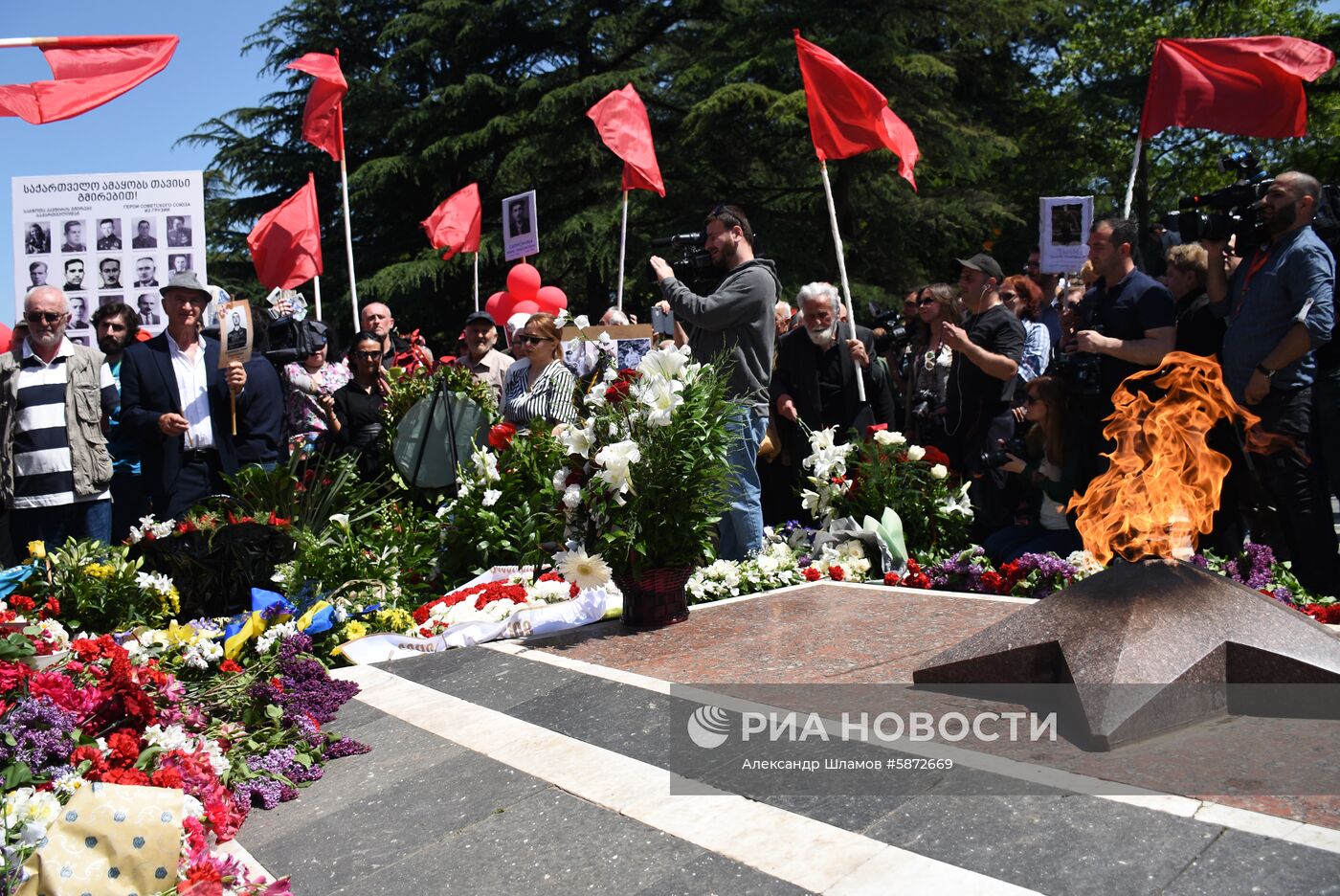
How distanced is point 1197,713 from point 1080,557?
2.42 m

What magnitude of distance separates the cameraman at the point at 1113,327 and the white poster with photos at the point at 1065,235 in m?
3.92

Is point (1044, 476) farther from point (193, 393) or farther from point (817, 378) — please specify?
point (193, 393)

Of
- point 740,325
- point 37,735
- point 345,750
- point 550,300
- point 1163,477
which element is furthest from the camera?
point 550,300

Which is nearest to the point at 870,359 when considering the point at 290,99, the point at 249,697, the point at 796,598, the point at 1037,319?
the point at 1037,319

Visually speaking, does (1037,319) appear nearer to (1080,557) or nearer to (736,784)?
(1080,557)

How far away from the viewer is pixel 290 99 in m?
27.9

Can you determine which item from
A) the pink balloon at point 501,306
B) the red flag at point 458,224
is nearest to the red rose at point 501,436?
the red flag at point 458,224

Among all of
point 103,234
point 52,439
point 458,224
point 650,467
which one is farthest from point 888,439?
point 458,224

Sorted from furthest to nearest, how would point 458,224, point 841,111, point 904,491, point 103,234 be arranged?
point 458,224, point 103,234, point 841,111, point 904,491

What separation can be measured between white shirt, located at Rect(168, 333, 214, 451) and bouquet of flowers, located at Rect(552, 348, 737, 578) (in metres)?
2.99

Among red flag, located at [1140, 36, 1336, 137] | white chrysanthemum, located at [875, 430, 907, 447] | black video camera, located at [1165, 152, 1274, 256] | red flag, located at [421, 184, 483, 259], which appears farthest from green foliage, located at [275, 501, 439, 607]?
red flag, located at [421, 184, 483, 259]

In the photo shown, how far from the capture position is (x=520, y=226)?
41.9 feet

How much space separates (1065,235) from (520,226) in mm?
5890

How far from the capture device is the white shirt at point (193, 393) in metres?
7.16
